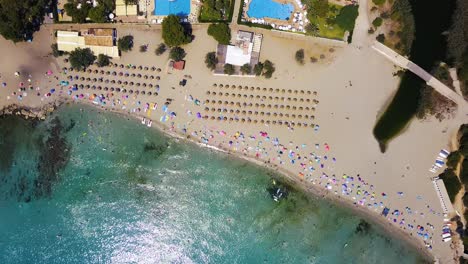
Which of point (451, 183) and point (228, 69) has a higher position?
point (228, 69)

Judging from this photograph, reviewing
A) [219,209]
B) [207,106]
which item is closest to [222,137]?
[207,106]

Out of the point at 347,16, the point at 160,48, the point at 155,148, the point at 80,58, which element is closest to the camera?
the point at 80,58

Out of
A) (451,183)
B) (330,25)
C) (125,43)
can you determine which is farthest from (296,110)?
(125,43)

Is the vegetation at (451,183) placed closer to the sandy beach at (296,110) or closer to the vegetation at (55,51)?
the sandy beach at (296,110)

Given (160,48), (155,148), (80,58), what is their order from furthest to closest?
(155,148), (160,48), (80,58)

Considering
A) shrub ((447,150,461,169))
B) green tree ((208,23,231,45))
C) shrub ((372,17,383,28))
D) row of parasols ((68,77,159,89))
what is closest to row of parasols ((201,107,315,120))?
row of parasols ((68,77,159,89))

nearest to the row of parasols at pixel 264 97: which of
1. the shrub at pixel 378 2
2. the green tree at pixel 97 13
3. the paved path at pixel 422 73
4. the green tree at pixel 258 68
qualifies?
the green tree at pixel 258 68

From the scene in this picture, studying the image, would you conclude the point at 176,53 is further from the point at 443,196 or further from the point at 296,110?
the point at 443,196
